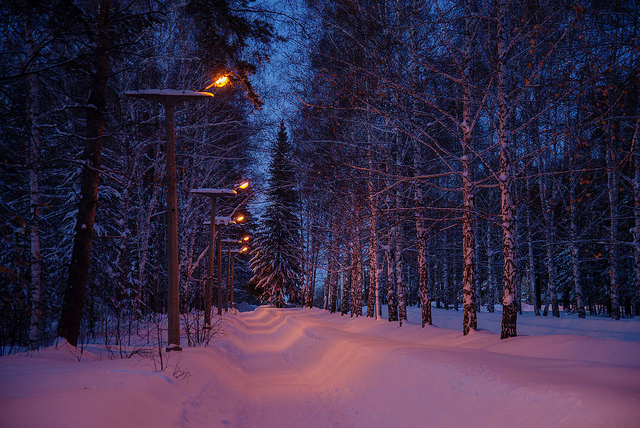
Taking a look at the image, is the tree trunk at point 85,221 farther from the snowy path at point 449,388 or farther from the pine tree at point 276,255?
the pine tree at point 276,255

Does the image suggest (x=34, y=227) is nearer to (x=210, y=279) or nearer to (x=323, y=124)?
(x=210, y=279)

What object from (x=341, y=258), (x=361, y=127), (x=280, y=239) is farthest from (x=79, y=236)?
(x=280, y=239)

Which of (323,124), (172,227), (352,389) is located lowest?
(352,389)

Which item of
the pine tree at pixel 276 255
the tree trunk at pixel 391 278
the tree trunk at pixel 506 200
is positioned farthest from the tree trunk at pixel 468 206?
the pine tree at pixel 276 255

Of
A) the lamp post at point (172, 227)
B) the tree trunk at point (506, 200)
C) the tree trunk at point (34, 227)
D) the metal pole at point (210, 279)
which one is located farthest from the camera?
the metal pole at point (210, 279)

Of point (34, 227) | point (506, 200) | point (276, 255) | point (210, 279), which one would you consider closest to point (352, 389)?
point (506, 200)

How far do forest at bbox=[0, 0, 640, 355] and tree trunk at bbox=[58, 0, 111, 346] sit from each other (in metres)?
0.05

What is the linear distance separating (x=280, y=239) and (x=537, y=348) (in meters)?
41.9

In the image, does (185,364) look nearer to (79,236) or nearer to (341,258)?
(79,236)

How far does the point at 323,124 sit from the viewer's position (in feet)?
65.3

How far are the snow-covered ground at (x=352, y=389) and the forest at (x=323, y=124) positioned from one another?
4.91 ft

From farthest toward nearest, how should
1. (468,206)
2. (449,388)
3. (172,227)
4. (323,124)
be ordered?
1. (323,124)
2. (468,206)
3. (172,227)
4. (449,388)

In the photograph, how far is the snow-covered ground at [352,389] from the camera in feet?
12.5

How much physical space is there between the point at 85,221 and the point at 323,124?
12661 mm
